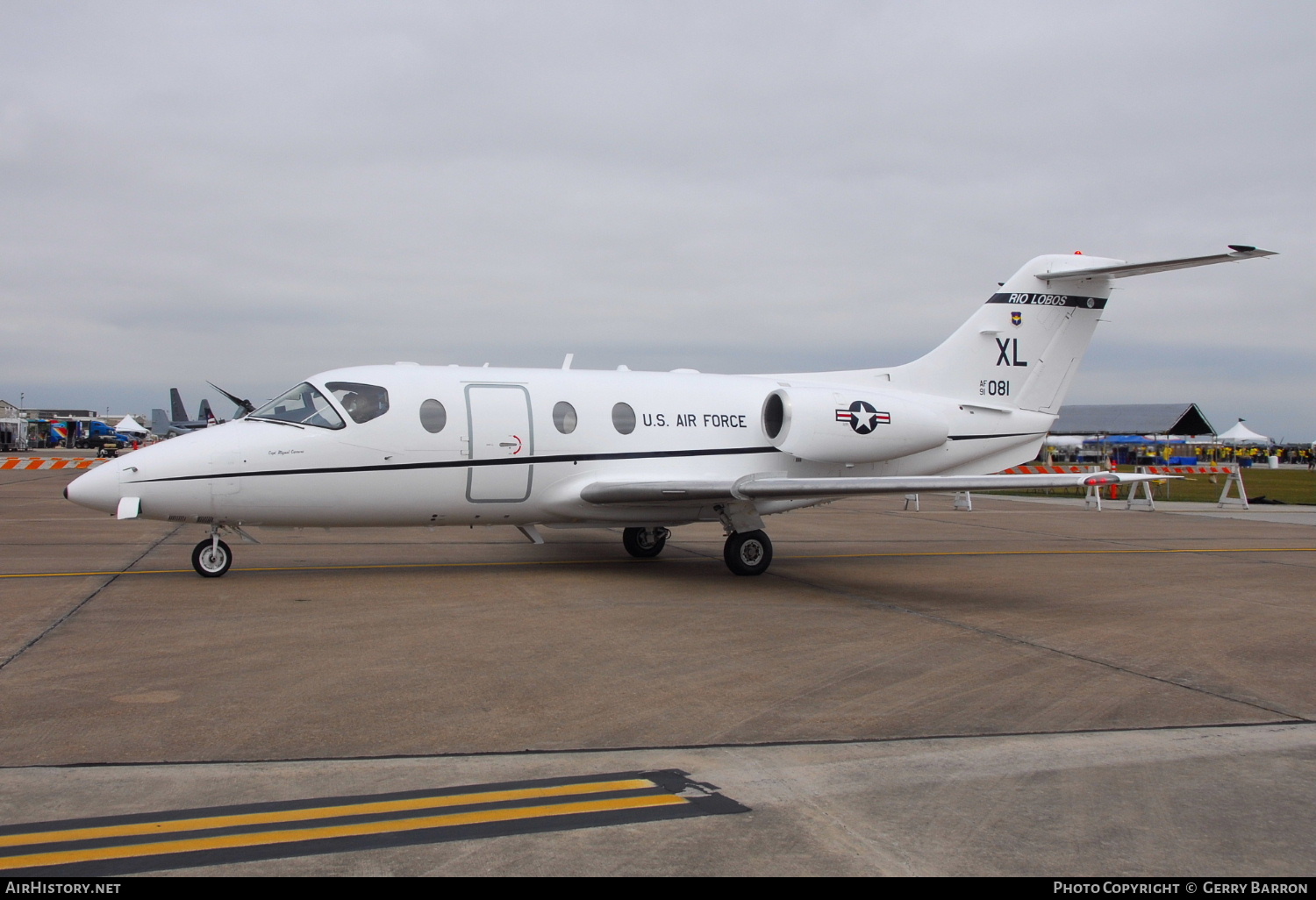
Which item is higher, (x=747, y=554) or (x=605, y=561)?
(x=747, y=554)

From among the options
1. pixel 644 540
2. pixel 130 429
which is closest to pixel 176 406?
pixel 130 429

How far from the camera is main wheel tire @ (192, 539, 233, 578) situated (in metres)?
11.7

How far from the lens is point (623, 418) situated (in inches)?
537

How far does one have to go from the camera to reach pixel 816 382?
1545 cm

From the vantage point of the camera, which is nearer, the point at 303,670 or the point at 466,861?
the point at 466,861

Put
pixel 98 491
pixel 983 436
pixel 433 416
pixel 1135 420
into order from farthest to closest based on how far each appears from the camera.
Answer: pixel 1135 420 < pixel 983 436 < pixel 433 416 < pixel 98 491

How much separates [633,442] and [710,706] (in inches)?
290

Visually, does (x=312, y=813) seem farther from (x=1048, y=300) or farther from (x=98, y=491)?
(x=1048, y=300)

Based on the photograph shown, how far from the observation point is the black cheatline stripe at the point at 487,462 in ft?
37.1

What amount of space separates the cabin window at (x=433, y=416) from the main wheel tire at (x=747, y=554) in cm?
402

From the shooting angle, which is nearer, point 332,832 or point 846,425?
point 332,832
